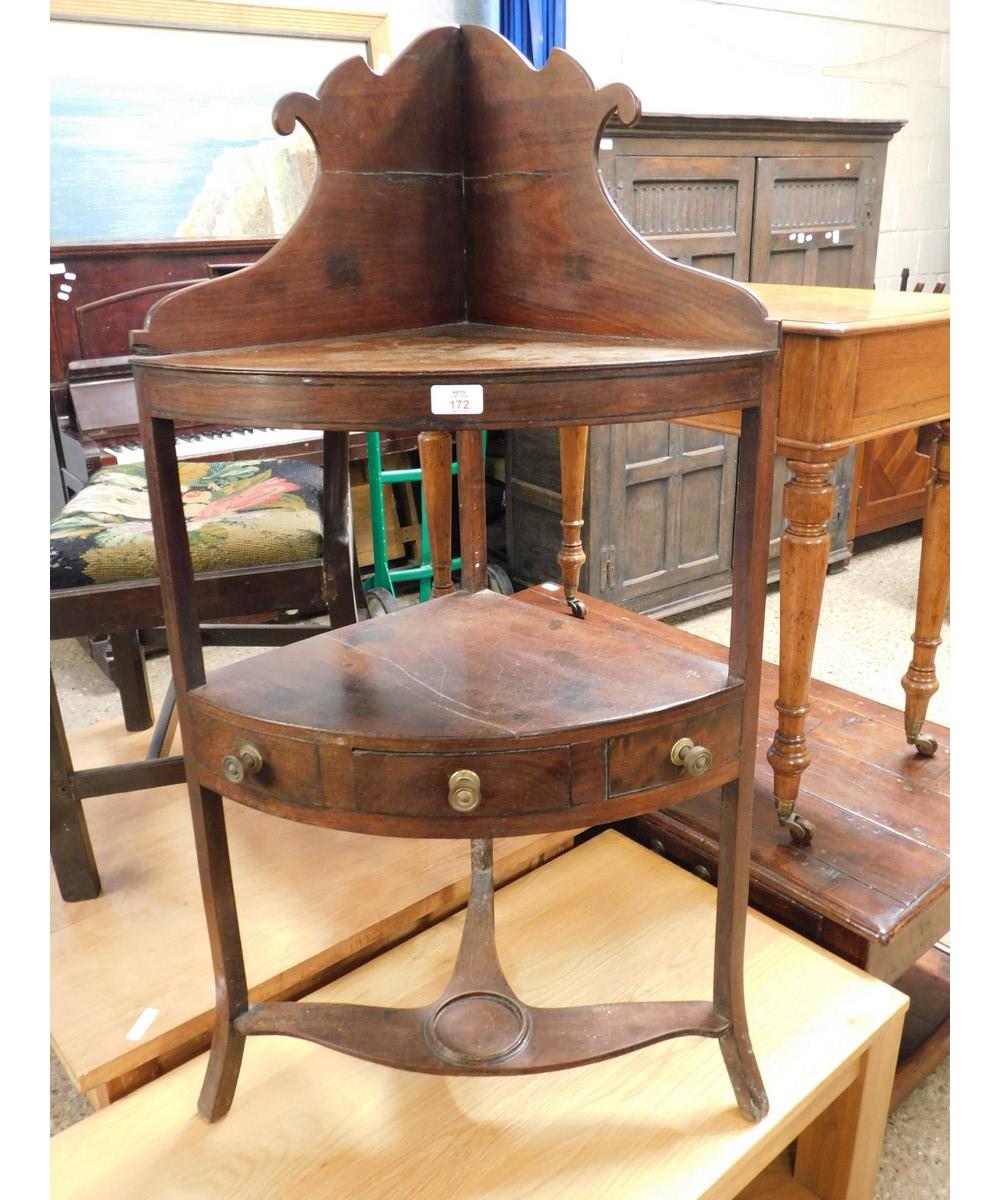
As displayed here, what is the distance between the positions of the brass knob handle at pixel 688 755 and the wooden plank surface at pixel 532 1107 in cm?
44

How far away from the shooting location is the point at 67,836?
1.39 m

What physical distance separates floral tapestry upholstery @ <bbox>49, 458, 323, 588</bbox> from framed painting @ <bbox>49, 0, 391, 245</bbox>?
1290 millimetres

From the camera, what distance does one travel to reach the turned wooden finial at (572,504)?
1.89 m

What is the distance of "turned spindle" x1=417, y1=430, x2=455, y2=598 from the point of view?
1.68 meters

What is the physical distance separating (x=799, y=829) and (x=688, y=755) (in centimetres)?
61

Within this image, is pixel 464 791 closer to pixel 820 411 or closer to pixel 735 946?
pixel 735 946

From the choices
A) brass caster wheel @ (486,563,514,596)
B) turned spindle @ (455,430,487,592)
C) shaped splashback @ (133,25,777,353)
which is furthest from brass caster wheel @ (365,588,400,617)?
shaped splashback @ (133,25,777,353)

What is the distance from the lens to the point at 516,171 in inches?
39.7

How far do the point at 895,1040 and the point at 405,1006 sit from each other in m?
0.62

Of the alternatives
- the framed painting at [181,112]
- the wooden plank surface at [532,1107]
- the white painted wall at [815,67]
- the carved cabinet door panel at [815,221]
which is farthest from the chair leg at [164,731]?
the white painted wall at [815,67]

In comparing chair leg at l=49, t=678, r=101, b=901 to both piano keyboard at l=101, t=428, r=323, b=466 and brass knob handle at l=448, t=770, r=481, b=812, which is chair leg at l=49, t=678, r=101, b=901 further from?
piano keyboard at l=101, t=428, r=323, b=466

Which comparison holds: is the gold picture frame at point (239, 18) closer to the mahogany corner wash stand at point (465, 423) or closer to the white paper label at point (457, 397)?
the mahogany corner wash stand at point (465, 423)

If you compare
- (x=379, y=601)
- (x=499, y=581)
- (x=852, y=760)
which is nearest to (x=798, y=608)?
(x=852, y=760)
